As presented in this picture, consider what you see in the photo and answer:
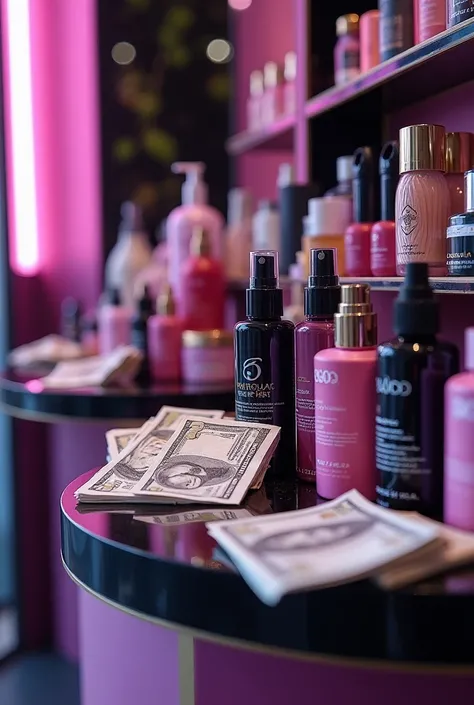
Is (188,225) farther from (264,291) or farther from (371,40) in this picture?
(264,291)

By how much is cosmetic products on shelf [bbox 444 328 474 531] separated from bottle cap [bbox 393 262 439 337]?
4 cm

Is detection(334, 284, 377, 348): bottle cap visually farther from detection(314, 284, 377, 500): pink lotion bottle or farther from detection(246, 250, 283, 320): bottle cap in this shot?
detection(246, 250, 283, 320): bottle cap

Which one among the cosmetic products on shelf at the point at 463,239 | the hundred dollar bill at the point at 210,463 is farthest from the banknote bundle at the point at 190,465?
the cosmetic products on shelf at the point at 463,239

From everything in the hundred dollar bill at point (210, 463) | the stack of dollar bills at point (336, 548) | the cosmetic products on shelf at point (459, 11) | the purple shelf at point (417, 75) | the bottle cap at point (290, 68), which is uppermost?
the bottle cap at point (290, 68)

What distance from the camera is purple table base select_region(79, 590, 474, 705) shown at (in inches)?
25.7

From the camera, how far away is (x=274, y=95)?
166cm

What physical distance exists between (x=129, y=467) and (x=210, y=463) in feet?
0.29

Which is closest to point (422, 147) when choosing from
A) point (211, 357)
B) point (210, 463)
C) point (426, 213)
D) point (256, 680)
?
point (426, 213)

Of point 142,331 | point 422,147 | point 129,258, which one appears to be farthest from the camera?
point 129,258

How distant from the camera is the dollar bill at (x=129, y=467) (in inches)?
31.8

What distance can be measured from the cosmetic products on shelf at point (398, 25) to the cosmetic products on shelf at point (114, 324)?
2.95 ft

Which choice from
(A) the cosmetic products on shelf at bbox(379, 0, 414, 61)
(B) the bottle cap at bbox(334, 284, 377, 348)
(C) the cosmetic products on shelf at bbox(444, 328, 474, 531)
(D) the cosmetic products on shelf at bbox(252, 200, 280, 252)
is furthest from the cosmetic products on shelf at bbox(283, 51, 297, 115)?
(C) the cosmetic products on shelf at bbox(444, 328, 474, 531)

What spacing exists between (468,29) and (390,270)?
287mm

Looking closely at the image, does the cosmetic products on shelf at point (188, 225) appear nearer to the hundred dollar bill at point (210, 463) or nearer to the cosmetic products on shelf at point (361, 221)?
the cosmetic products on shelf at point (361, 221)
